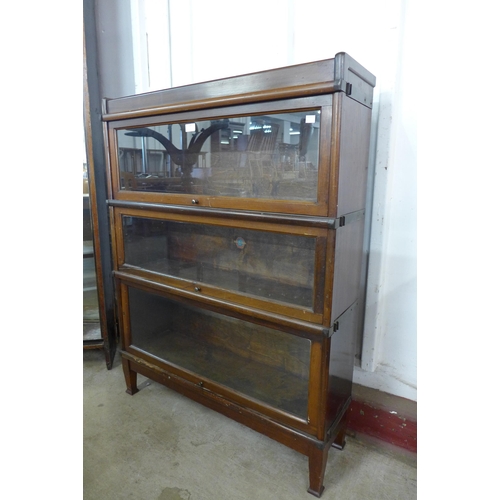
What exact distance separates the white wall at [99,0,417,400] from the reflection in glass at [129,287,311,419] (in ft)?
1.35

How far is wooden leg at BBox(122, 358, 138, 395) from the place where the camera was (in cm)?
196

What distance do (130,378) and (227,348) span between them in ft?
1.96

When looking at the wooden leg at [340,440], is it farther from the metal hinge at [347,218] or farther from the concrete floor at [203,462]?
the metal hinge at [347,218]

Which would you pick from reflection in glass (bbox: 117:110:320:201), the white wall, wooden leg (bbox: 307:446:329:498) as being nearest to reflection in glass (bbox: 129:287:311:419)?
wooden leg (bbox: 307:446:329:498)

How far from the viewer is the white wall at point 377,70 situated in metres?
1.44

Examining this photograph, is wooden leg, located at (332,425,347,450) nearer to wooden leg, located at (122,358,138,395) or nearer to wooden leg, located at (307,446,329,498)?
wooden leg, located at (307,446,329,498)

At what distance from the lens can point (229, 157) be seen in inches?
59.8

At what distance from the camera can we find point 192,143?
157 centimetres

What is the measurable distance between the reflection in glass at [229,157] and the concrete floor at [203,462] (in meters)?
1.12
